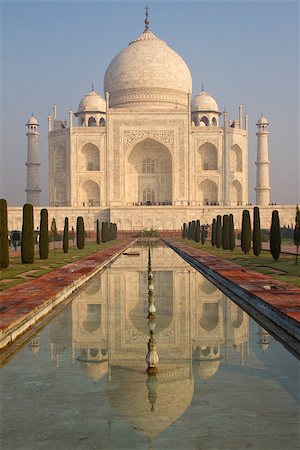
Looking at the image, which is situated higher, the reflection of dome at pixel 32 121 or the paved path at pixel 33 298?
the reflection of dome at pixel 32 121

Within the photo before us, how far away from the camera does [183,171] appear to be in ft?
126

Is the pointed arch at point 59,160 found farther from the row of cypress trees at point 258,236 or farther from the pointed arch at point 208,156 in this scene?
the row of cypress trees at point 258,236

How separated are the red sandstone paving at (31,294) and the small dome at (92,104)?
32670mm

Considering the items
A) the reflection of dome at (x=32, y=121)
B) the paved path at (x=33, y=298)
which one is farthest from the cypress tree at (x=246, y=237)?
the reflection of dome at (x=32, y=121)

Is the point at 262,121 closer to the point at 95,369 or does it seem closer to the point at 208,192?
the point at 208,192

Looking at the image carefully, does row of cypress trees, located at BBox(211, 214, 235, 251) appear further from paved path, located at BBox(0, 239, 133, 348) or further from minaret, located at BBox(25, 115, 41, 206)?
minaret, located at BBox(25, 115, 41, 206)

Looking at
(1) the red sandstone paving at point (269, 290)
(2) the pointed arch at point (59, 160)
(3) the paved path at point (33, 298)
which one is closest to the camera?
(3) the paved path at point (33, 298)

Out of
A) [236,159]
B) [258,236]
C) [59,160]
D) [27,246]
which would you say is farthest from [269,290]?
[236,159]

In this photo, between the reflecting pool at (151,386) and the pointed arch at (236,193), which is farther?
the pointed arch at (236,193)

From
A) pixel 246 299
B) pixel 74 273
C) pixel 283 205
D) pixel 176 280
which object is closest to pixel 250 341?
pixel 246 299

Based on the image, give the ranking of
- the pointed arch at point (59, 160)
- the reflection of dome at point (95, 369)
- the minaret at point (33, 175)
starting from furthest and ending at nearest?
the minaret at point (33, 175) < the pointed arch at point (59, 160) < the reflection of dome at point (95, 369)

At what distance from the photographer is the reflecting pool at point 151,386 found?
110 inches

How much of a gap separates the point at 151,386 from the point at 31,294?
4.02m

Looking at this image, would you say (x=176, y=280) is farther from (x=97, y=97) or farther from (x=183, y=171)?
(x=97, y=97)
